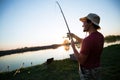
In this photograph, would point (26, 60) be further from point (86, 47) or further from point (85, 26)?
point (86, 47)

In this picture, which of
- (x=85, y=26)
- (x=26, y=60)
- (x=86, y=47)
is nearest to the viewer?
(x=86, y=47)

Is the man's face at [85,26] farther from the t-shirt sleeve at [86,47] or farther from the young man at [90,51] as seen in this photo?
the t-shirt sleeve at [86,47]

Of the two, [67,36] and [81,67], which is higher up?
[67,36]

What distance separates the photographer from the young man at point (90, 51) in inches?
100

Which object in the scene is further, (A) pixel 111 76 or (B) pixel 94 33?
(A) pixel 111 76

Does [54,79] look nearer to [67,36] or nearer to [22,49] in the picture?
[67,36]

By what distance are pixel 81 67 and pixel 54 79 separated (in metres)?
7.17

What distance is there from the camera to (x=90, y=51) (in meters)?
2.58

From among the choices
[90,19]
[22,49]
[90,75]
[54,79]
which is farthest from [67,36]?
[22,49]

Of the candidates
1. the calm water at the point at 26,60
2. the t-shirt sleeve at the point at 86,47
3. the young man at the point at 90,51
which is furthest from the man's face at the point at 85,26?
the calm water at the point at 26,60

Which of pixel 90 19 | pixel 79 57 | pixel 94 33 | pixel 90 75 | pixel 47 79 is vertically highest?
pixel 90 19

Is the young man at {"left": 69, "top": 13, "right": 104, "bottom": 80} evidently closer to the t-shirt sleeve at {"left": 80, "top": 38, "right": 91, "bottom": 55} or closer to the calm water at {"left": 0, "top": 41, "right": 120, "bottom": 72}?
the t-shirt sleeve at {"left": 80, "top": 38, "right": 91, "bottom": 55}

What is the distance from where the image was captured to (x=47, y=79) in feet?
32.2

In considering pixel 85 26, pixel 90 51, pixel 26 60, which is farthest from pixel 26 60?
pixel 90 51
